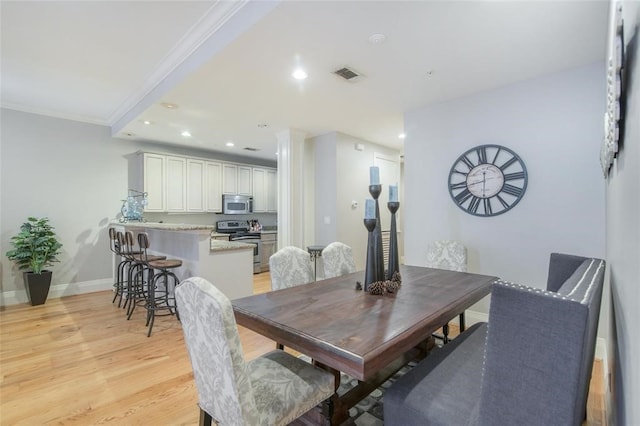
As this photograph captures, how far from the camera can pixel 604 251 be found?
254cm

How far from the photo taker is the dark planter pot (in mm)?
4129

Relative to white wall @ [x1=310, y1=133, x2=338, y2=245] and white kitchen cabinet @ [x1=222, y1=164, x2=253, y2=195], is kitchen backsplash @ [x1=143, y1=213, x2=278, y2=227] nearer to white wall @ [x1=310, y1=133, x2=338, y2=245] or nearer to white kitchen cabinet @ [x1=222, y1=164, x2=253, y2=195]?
white kitchen cabinet @ [x1=222, y1=164, x2=253, y2=195]

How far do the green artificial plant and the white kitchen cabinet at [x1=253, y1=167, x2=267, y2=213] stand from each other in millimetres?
3489

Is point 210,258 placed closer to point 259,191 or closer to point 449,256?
point 449,256

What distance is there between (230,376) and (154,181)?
4894mm

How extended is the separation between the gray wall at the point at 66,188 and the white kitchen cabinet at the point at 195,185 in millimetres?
833

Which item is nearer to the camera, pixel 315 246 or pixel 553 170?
pixel 553 170

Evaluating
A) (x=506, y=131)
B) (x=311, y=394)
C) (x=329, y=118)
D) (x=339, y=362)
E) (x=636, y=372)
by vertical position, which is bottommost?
(x=311, y=394)

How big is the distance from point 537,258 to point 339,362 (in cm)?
270

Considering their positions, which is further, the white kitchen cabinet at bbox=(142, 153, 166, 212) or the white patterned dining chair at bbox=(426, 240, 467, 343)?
the white kitchen cabinet at bbox=(142, 153, 166, 212)

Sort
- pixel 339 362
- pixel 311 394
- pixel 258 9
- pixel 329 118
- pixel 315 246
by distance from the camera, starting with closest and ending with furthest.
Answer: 1. pixel 339 362
2. pixel 311 394
3. pixel 258 9
4. pixel 329 118
5. pixel 315 246

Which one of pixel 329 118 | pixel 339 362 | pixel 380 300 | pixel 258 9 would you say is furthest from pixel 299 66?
pixel 339 362

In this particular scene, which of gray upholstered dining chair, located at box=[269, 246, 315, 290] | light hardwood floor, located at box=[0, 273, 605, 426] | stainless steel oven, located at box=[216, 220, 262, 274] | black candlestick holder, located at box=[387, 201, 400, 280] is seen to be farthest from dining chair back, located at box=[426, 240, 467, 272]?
stainless steel oven, located at box=[216, 220, 262, 274]

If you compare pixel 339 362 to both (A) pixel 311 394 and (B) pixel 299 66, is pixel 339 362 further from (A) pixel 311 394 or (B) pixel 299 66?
(B) pixel 299 66
